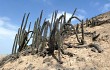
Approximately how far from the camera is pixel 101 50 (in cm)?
1435

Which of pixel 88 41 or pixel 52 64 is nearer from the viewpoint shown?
pixel 52 64

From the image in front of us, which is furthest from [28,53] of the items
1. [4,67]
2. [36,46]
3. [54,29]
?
[54,29]

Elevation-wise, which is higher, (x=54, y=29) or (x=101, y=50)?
(x=54, y=29)

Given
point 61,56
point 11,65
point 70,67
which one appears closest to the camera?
point 70,67

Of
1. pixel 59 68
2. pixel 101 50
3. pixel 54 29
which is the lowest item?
pixel 59 68

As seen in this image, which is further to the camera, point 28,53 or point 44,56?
point 28,53

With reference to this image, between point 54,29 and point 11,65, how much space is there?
11.4ft

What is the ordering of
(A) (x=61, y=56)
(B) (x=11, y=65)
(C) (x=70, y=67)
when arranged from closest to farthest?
(C) (x=70, y=67) → (A) (x=61, y=56) → (B) (x=11, y=65)

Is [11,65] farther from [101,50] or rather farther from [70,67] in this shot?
[101,50]

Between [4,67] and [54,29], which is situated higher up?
[54,29]

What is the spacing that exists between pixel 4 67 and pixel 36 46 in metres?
2.19

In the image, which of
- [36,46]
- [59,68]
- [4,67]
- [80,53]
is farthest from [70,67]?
[4,67]

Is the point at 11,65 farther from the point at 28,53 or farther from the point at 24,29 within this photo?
the point at 24,29

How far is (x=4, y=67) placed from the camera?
15664mm
